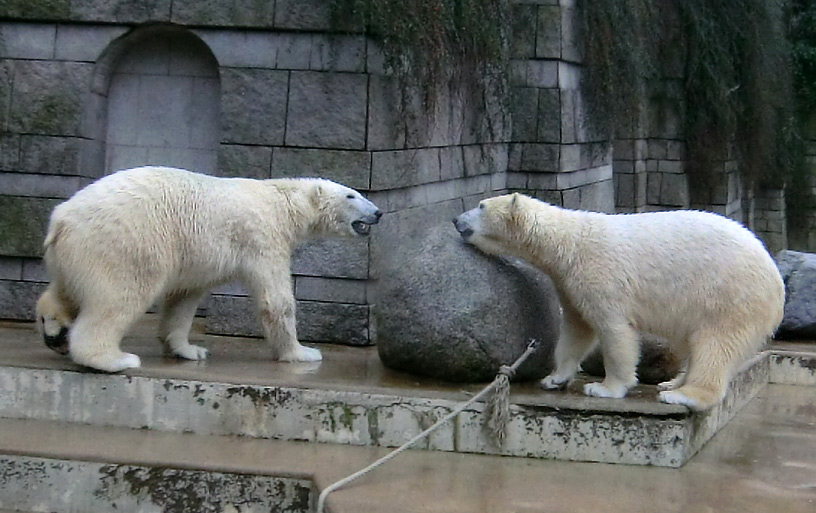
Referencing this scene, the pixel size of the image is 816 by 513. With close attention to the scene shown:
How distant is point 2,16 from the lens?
21.0 ft

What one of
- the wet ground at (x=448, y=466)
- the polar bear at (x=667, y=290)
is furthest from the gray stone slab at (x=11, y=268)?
the polar bear at (x=667, y=290)

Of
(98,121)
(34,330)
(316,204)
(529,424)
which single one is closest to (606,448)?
(529,424)

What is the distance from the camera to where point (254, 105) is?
20.2 ft

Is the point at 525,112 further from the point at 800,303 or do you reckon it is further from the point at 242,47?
the point at 242,47

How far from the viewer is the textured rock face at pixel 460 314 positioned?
4.71m

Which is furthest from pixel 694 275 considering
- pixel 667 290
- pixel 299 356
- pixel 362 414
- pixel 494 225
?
pixel 299 356

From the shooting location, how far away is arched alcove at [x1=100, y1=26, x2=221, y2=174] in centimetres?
652

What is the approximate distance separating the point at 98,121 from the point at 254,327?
172cm

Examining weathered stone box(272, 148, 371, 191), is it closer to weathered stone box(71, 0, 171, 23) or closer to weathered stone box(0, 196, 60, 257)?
weathered stone box(71, 0, 171, 23)

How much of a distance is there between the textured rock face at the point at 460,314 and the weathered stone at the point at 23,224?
8.54ft

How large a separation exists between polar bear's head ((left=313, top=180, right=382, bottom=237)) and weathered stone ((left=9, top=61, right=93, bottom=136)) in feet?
6.77

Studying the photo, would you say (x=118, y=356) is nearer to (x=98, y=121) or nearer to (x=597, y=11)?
(x=98, y=121)

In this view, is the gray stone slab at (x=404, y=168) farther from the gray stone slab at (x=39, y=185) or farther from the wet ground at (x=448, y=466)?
the gray stone slab at (x=39, y=185)

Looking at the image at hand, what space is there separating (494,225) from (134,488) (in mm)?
2010
